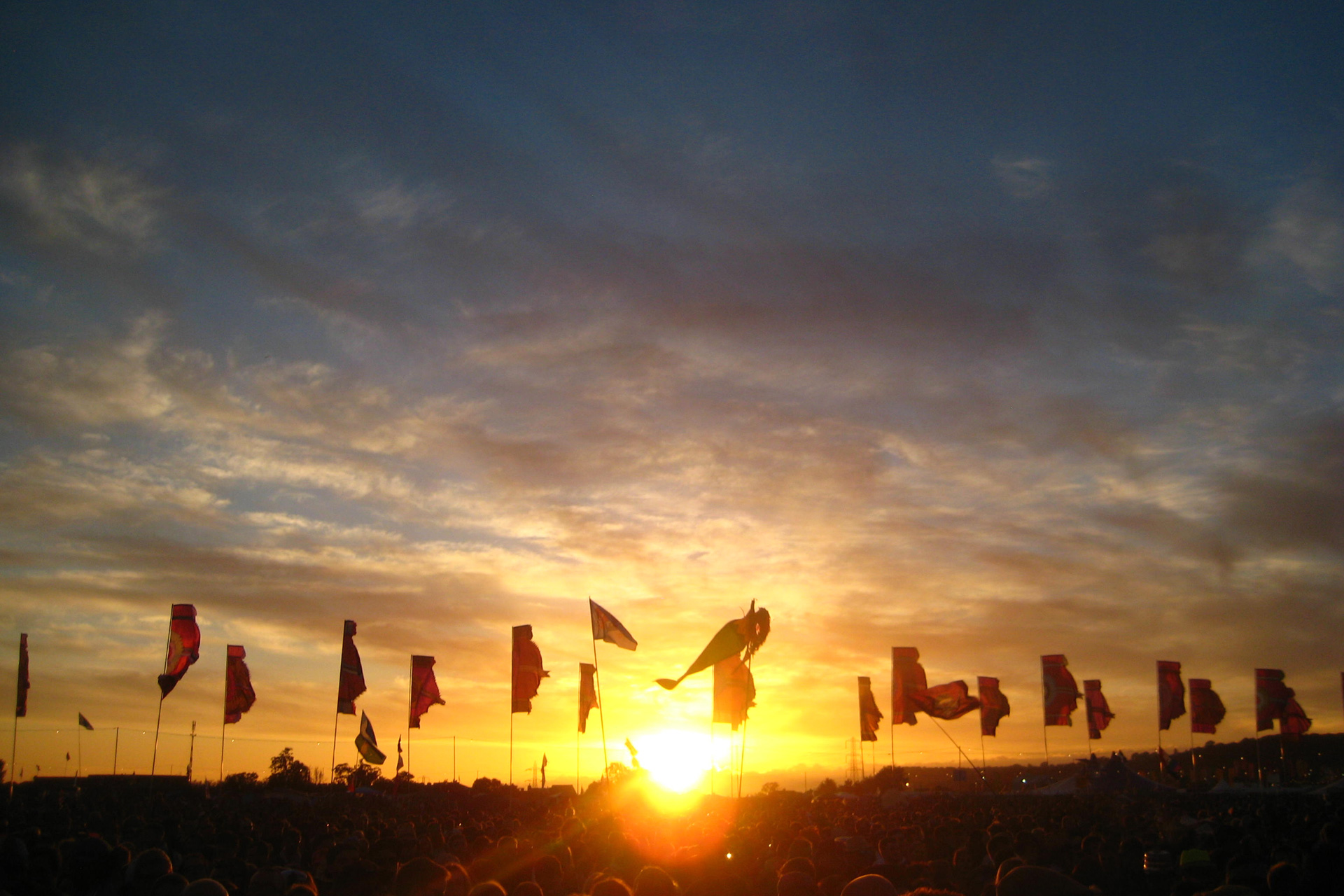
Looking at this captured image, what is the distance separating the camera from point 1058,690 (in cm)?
4778

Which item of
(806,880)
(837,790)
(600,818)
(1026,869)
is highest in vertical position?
(1026,869)

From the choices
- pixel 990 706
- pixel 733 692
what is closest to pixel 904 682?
pixel 990 706

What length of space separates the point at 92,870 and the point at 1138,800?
49.0 meters

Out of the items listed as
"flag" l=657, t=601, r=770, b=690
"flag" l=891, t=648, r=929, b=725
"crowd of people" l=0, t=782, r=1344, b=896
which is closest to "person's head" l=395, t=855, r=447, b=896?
"crowd of people" l=0, t=782, r=1344, b=896

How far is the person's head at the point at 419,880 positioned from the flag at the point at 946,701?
33.9m

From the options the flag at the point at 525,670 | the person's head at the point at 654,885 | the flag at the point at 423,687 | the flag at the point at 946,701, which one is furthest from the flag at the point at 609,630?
the person's head at the point at 654,885

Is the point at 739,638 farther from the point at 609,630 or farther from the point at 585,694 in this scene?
the point at 585,694

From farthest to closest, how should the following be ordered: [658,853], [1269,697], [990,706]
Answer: [990,706], [1269,697], [658,853]

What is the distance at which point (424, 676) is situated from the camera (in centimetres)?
3697

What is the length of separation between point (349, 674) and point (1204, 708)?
135 feet

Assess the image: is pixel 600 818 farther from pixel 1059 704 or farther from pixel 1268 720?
pixel 1268 720

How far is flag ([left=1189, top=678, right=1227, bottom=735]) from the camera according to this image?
45594 mm

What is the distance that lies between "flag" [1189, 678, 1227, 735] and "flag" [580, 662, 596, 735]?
3003 centimetres

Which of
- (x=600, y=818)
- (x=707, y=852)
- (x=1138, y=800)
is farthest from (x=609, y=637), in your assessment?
(x=1138, y=800)
